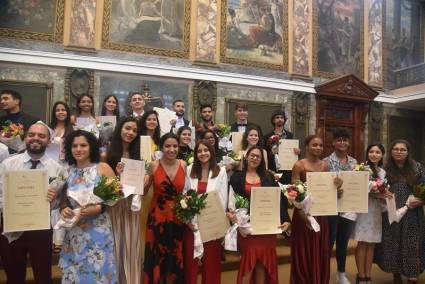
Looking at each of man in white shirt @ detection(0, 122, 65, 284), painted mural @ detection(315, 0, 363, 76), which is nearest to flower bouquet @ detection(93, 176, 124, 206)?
man in white shirt @ detection(0, 122, 65, 284)

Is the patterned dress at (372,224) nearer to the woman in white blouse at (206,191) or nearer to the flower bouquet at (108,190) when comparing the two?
the woman in white blouse at (206,191)

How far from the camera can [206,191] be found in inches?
142

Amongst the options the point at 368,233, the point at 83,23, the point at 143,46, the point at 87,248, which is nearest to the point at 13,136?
the point at 87,248

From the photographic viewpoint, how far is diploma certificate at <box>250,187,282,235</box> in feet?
11.4

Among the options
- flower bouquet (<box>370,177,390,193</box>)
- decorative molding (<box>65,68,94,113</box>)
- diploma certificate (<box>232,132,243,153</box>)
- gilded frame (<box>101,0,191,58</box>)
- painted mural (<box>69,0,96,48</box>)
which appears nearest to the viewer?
flower bouquet (<box>370,177,390,193</box>)

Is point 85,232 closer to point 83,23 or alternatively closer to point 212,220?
point 212,220

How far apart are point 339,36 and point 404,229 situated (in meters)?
8.01

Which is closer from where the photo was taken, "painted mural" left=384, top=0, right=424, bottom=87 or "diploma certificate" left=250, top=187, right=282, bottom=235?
"diploma certificate" left=250, top=187, right=282, bottom=235

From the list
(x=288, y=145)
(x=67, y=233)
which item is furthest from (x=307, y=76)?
(x=67, y=233)

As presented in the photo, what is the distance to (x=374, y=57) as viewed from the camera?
38.4 feet

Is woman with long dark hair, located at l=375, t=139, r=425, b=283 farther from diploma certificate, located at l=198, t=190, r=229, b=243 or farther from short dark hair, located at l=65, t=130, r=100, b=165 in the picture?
short dark hair, located at l=65, t=130, r=100, b=165

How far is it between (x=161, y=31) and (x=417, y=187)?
6.48 m

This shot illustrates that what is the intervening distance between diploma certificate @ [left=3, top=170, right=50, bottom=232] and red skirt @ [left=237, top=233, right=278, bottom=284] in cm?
175

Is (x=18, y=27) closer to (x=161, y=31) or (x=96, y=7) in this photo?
(x=96, y=7)
